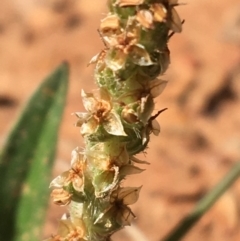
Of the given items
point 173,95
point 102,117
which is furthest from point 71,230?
point 173,95

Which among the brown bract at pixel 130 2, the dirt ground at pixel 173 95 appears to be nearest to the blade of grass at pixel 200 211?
the dirt ground at pixel 173 95

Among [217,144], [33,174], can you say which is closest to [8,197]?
[33,174]

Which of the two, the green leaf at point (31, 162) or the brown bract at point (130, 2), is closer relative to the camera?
the brown bract at point (130, 2)

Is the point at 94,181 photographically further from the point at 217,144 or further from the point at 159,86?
the point at 217,144

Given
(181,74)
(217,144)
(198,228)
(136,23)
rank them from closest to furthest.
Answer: (136,23), (198,228), (217,144), (181,74)

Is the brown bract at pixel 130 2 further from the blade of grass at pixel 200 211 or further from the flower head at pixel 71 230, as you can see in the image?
the blade of grass at pixel 200 211

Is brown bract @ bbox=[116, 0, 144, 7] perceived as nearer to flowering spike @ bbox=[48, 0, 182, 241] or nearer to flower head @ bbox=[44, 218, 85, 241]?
flowering spike @ bbox=[48, 0, 182, 241]
